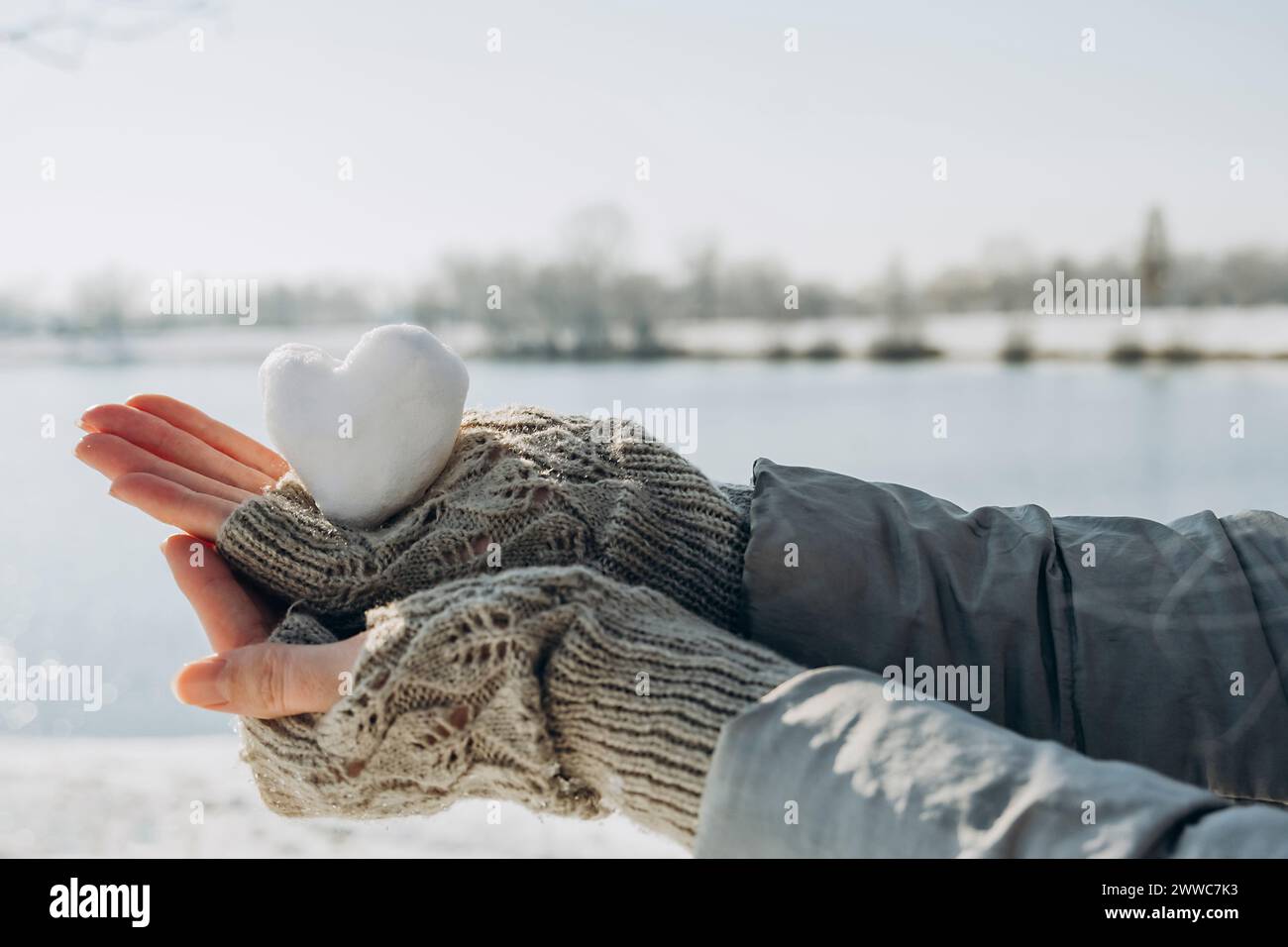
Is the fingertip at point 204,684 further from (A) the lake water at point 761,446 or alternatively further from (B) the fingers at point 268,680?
(A) the lake water at point 761,446

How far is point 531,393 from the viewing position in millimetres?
2348

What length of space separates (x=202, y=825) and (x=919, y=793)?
0.96 metres

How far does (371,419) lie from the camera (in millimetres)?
596

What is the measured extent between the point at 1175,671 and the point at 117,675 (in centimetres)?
154

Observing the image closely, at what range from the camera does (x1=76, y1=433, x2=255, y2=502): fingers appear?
0.63 meters

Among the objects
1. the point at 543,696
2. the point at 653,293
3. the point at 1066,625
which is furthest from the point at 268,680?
the point at 653,293

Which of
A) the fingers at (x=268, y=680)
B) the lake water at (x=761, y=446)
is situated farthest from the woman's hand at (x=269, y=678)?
the lake water at (x=761, y=446)

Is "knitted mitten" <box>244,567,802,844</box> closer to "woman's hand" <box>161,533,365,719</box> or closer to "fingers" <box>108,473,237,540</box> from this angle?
"woman's hand" <box>161,533,365,719</box>

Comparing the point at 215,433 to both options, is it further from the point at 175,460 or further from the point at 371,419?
the point at 371,419

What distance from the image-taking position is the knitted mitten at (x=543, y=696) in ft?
1.49

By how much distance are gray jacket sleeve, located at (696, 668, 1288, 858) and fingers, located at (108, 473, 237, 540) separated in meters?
0.34

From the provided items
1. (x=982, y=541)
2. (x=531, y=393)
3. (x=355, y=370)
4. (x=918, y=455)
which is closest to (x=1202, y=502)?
(x=918, y=455)

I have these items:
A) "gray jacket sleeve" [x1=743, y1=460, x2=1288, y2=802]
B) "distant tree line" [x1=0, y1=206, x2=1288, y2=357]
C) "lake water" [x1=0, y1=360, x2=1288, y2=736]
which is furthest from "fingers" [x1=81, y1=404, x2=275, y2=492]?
"distant tree line" [x1=0, y1=206, x2=1288, y2=357]
